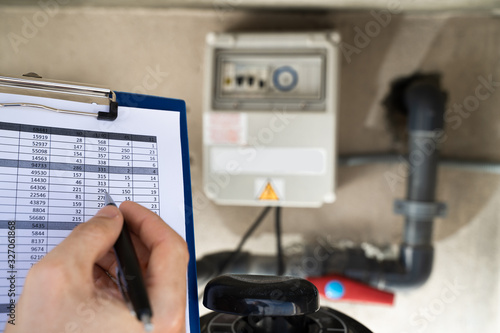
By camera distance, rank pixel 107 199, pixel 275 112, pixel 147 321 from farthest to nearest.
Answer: pixel 275 112, pixel 107 199, pixel 147 321

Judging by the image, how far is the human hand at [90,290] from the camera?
270 mm

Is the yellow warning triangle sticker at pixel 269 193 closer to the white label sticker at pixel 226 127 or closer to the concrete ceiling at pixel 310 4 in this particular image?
the white label sticker at pixel 226 127

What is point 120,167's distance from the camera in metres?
0.40


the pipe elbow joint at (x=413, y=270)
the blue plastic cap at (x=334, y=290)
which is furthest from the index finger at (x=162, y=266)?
the pipe elbow joint at (x=413, y=270)

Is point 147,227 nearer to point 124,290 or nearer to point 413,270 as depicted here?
point 124,290

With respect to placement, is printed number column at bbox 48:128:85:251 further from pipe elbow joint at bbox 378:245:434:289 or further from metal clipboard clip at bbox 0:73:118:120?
pipe elbow joint at bbox 378:245:434:289

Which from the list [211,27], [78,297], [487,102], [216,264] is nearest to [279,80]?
[211,27]

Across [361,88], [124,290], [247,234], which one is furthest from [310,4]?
[124,290]

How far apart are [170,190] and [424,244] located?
0.93m

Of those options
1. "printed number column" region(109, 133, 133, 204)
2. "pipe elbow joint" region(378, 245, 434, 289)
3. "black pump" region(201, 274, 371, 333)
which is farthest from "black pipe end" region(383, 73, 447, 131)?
"printed number column" region(109, 133, 133, 204)

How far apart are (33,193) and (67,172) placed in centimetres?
3

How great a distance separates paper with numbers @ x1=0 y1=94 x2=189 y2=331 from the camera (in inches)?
13.6

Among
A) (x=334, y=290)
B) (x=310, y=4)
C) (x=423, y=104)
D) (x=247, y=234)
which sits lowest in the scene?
(x=334, y=290)

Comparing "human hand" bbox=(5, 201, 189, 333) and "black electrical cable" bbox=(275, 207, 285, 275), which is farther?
"black electrical cable" bbox=(275, 207, 285, 275)
